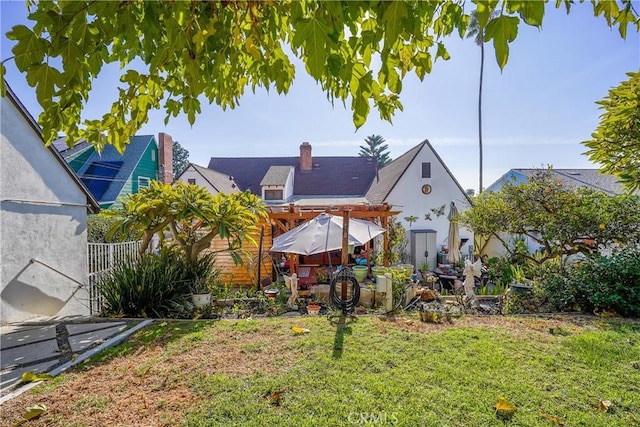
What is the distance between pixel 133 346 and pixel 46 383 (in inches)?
41.5

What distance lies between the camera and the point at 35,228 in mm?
5723

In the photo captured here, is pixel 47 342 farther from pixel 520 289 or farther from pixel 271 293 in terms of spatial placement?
pixel 520 289

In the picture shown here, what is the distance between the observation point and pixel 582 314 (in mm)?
5660

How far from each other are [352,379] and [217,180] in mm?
17964

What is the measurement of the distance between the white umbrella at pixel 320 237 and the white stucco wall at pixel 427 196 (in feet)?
25.8

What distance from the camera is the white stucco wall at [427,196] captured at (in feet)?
52.4

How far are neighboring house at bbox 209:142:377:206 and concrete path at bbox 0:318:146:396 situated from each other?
13.6 meters

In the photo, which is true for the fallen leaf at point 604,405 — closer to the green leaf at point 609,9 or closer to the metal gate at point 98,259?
the green leaf at point 609,9

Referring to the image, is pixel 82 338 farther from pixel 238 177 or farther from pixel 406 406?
pixel 238 177

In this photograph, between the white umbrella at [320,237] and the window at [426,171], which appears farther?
the window at [426,171]

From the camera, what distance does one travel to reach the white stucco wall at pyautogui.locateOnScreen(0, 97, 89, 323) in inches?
204

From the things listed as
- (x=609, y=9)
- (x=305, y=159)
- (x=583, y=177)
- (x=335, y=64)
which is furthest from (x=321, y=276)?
(x=583, y=177)

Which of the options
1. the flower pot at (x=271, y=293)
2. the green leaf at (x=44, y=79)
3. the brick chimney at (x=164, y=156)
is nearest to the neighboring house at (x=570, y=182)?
the flower pot at (x=271, y=293)

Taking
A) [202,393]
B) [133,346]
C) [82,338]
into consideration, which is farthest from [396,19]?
[82,338]
